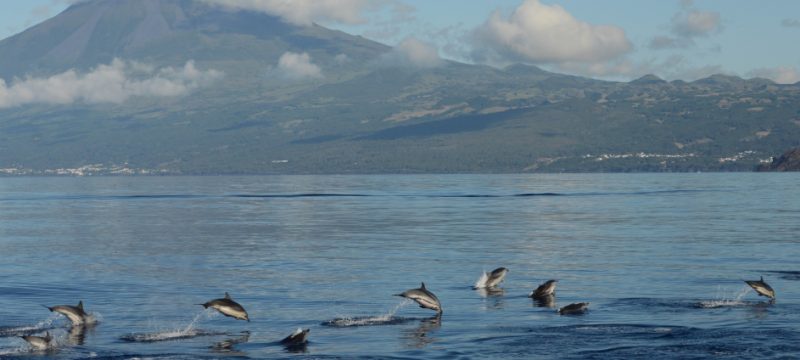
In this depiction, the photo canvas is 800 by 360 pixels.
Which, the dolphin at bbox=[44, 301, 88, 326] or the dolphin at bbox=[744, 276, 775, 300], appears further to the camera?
the dolphin at bbox=[744, 276, 775, 300]

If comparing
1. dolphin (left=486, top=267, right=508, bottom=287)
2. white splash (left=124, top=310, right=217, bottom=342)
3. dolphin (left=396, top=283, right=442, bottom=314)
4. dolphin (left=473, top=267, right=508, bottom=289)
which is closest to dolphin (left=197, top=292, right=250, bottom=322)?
white splash (left=124, top=310, right=217, bottom=342)

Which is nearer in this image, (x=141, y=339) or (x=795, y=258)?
(x=141, y=339)

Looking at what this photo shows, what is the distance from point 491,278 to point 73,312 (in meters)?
17.4

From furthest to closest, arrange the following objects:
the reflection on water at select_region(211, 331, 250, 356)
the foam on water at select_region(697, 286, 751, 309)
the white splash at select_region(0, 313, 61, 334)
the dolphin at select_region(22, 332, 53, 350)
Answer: the foam on water at select_region(697, 286, 751, 309) → the white splash at select_region(0, 313, 61, 334) → the reflection on water at select_region(211, 331, 250, 356) → the dolphin at select_region(22, 332, 53, 350)

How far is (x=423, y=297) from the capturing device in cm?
3791

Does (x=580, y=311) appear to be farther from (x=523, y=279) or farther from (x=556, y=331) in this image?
(x=523, y=279)

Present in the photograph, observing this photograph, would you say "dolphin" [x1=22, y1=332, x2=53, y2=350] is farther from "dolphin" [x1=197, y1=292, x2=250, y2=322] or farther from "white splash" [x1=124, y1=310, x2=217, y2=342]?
"dolphin" [x1=197, y1=292, x2=250, y2=322]

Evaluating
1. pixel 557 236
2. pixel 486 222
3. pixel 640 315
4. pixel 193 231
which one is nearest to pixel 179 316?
pixel 640 315

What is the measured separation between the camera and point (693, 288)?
4541cm

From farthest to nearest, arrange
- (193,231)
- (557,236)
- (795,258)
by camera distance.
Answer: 1. (193,231)
2. (557,236)
3. (795,258)

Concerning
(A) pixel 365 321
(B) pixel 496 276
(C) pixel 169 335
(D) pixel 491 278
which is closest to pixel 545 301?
(B) pixel 496 276

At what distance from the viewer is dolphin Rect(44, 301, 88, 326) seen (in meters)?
35.9

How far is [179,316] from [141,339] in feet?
17.4

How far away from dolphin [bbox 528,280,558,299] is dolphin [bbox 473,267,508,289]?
3.07m
